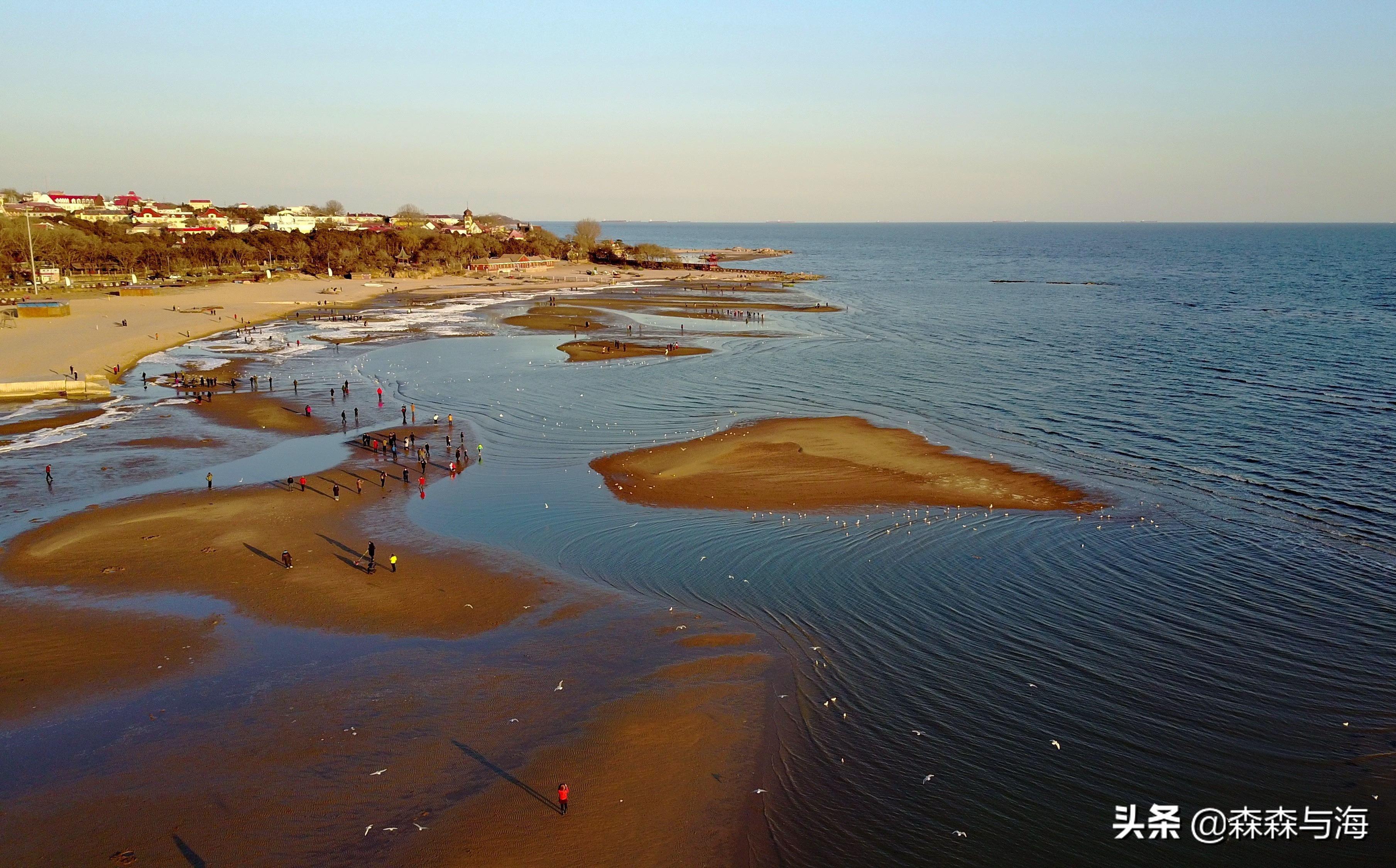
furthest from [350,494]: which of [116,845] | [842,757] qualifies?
[842,757]

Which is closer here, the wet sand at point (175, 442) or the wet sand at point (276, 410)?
the wet sand at point (175, 442)

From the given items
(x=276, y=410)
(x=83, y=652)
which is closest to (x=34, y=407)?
(x=276, y=410)

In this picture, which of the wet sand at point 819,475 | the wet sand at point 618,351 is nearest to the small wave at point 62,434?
the wet sand at point 819,475

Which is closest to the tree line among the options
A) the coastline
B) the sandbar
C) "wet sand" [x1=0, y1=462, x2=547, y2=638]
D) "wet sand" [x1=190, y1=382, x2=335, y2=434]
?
the sandbar

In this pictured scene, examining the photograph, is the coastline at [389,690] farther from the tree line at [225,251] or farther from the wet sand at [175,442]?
the tree line at [225,251]

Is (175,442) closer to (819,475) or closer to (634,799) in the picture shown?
(819,475)

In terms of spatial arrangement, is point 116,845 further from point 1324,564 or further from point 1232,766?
point 1324,564

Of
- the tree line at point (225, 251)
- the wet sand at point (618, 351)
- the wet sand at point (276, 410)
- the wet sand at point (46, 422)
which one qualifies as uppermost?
the tree line at point (225, 251)

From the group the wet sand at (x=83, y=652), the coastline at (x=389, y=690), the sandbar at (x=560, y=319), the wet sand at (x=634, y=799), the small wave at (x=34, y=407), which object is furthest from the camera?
the sandbar at (x=560, y=319)
